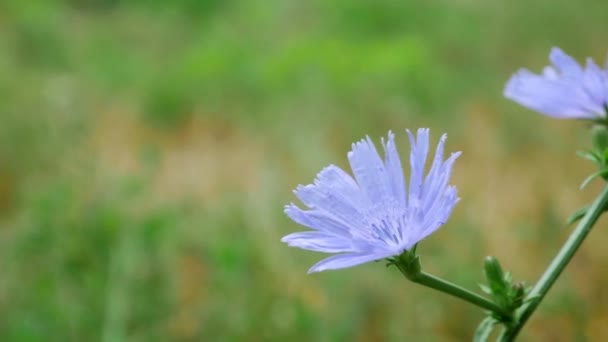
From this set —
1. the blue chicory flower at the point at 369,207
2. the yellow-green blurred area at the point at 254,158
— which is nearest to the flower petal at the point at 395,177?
the blue chicory flower at the point at 369,207

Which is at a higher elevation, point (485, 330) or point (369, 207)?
point (369, 207)

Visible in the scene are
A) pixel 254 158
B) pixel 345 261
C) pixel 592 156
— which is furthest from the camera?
pixel 254 158

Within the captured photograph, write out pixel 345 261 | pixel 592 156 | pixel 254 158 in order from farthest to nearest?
1. pixel 254 158
2. pixel 592 156
3. pixel 345 261

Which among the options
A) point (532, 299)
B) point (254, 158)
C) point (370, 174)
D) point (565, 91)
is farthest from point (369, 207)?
point (254, 158)

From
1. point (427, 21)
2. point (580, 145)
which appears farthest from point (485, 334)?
point (427, 21)

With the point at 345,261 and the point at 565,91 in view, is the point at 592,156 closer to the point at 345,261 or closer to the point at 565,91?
the point at 565,91

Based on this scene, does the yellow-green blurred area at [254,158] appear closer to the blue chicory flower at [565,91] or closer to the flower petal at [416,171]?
the blue chicory flower at [565,91]

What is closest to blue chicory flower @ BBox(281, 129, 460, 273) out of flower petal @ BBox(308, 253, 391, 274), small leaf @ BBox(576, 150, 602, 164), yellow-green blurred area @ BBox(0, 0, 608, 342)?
flower petal @ BBox(308, 253, 391, 274)
